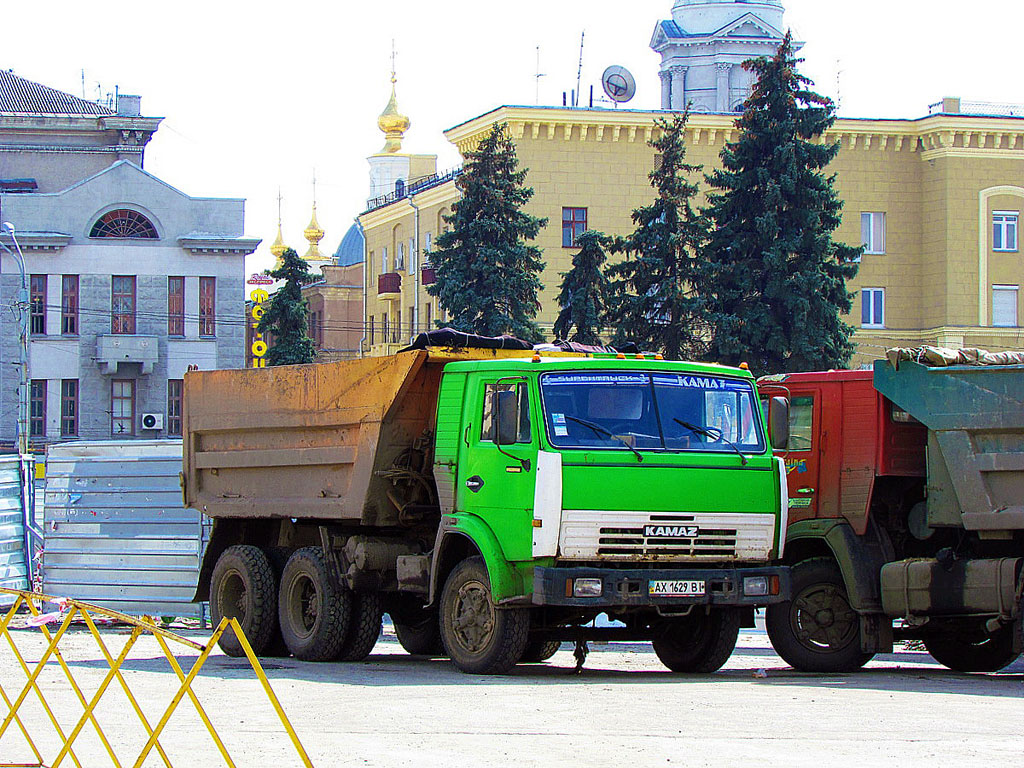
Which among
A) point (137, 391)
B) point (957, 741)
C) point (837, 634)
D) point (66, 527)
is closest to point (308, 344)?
point (137, 391)

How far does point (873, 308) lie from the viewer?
71.6 metres

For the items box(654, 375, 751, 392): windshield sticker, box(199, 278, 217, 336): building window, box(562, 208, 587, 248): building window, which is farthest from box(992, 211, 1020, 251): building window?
box(654, 375, 751, 392): windshield sticker

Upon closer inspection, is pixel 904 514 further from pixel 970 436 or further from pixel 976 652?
pixel 976 652

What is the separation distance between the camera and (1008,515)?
14219mm

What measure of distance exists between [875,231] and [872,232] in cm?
16

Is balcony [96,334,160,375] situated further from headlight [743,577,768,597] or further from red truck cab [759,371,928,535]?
headlight [743,577,768,597]

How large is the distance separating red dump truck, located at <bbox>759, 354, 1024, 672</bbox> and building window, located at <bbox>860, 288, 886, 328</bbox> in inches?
2214

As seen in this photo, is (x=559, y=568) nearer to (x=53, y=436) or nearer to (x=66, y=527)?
(x=66, y=527)

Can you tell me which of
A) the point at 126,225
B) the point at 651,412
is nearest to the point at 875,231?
the point at 126,225

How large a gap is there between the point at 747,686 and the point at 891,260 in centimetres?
6040

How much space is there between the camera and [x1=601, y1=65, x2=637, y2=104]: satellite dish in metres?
71.8

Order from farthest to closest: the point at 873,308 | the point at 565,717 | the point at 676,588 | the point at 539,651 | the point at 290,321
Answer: the point at 873,308
the point at 290,321
the point at 539,651
the point at 676,588
the point at 565,717

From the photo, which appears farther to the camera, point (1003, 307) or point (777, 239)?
point (1003, 307)

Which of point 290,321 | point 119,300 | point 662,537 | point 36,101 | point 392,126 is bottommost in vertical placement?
point 662,537
